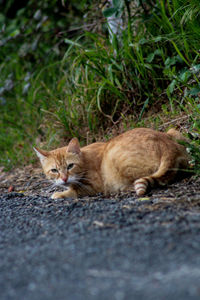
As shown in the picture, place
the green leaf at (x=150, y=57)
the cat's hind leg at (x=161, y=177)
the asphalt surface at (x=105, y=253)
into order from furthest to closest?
the green leaf at (x=150, y=57)
the cat's hind leg at (x=161, y=177)
the asphalt surface at (x=105, y=253)

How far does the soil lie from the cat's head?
2.23ft

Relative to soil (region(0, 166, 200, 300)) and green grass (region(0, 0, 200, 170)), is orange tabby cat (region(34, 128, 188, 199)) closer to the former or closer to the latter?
soil (region(0, 166, 200, 300))

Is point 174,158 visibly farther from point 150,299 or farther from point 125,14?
point 125,14

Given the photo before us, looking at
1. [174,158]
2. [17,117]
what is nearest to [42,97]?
[17,117]

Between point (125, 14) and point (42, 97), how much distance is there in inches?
67.3

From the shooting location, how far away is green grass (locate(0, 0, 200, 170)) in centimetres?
417

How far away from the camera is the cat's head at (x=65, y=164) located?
12.0 feet

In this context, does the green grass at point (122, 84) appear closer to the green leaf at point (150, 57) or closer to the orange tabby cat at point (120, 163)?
the green leaf at point (150, 57)

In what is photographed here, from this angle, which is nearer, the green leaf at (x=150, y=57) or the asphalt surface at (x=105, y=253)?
the asphalt surface at (x=105, y=253)

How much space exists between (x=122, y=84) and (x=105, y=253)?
3.24 meters

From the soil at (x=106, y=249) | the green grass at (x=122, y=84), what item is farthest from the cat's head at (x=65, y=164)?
the green grass at (x=122, y=84)

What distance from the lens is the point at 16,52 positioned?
709 cm

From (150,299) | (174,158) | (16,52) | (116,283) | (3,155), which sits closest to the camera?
(150,299)

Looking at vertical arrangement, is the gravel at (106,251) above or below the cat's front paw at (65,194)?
above
